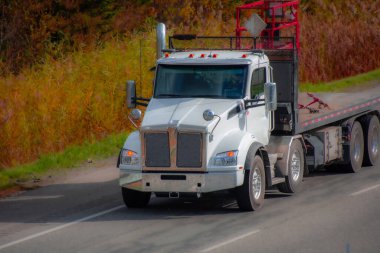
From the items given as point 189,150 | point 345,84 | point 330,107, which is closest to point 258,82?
point 189,150

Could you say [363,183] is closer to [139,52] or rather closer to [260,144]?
[260,144]

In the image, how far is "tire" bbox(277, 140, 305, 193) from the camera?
17.2 metres

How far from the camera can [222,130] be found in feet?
51.1

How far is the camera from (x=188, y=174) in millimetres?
15289

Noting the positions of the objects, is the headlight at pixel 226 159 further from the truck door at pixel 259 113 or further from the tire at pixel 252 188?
the truck door at pixel 259 113

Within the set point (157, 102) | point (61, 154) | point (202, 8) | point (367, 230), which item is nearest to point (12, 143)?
point (61, 154)

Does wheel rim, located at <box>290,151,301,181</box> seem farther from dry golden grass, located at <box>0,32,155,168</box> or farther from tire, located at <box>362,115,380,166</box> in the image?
dry golden grass, located at <box>0,32,155,168</box>

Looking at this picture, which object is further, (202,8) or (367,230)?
(202,8)

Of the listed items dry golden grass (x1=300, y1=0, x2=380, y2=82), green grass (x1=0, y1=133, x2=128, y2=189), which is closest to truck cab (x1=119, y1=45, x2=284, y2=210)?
green grass (x1=0, y1=133, x2=128, y2=189)

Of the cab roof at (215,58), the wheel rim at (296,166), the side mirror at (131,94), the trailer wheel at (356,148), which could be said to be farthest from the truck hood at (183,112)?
the trailer wheel at (356,148)

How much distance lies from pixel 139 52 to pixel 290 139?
9.47m

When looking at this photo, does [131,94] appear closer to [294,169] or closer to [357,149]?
[294,169]

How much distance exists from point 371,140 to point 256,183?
542 centimetres

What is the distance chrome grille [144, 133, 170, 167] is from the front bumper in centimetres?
17
